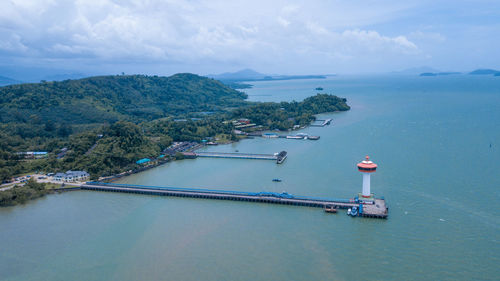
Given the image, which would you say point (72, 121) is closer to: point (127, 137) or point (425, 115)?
point (127, 137)

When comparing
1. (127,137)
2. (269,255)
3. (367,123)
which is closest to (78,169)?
(127,137)

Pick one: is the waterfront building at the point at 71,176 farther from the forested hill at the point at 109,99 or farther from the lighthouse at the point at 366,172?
the forested hill at the point at 109,99

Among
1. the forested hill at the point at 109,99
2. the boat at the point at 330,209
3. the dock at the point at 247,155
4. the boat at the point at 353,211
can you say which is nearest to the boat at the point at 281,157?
the dock at the point at 247,155

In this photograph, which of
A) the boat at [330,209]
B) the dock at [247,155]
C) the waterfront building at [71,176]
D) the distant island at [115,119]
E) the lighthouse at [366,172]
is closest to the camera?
the boat at [330,209]

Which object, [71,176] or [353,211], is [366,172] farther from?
[71,176]

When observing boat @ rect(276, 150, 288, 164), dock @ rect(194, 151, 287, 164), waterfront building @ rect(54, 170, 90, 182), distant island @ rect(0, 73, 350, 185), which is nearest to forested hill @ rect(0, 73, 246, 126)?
distant island @ rect(0, 73, 350, 185)
